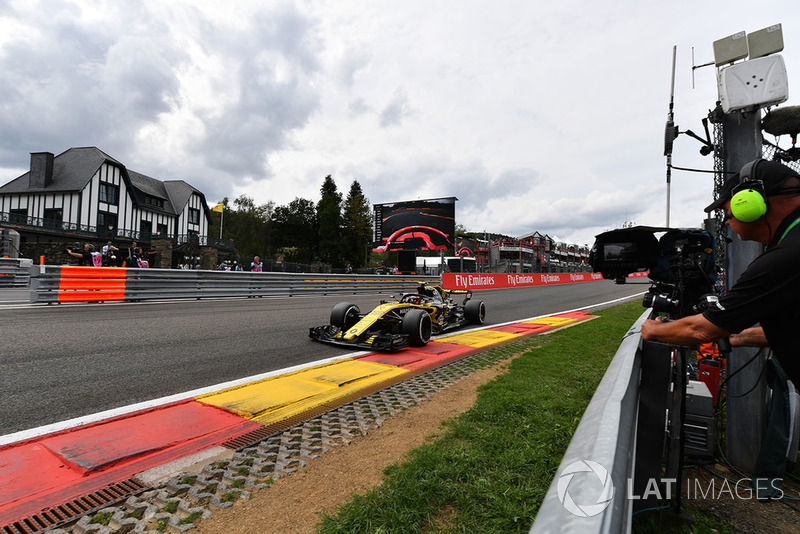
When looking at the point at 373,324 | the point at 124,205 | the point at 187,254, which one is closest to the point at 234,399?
Result: the point at 373,324

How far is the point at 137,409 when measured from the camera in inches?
A: 127

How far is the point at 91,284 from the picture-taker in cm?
967

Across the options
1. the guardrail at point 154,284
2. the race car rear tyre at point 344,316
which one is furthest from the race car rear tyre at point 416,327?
the guardrail at point 154,284

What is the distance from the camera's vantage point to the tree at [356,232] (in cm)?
5634

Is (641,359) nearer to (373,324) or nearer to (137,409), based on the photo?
(137,409)

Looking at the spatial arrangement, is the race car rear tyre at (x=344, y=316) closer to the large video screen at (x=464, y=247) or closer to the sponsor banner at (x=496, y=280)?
the sponsor banner at (x=496, y=280)

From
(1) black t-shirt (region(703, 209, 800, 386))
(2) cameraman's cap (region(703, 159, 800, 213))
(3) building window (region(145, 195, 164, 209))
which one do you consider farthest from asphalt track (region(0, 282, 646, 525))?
(3) building window (region(145, 195, 164, 209))

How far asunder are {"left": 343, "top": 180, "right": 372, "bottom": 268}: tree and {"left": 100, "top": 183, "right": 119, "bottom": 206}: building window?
27.4 metres

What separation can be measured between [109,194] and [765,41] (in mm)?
43336

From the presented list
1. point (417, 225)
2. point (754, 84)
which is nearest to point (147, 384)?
point (754, 84)

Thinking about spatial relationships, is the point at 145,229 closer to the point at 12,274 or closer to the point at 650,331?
the point at 12,274

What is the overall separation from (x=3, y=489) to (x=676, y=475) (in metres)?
3.60
